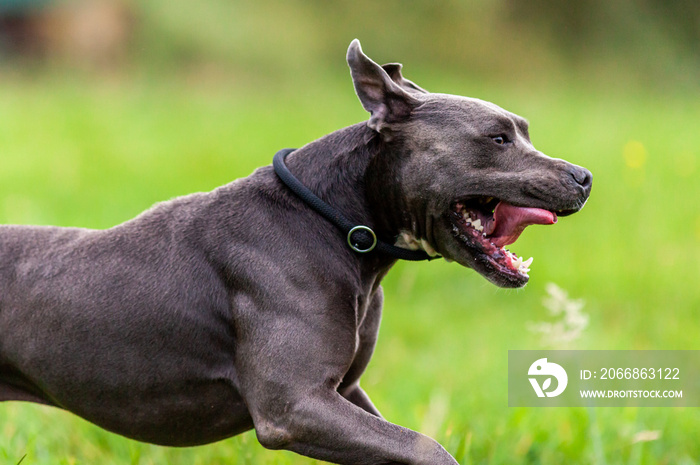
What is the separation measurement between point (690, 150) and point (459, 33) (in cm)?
855

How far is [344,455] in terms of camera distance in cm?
307

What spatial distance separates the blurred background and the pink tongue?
0.79m

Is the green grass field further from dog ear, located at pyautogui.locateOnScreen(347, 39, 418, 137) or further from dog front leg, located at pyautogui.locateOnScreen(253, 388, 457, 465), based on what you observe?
dog ear, located at pyautogui.locateOnScreen(347, 39, 418, 137)

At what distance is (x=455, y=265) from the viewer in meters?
7.70

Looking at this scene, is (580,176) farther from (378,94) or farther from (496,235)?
(378,94)

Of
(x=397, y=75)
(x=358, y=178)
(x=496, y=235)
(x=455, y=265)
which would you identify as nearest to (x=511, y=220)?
(x=496, y=235)

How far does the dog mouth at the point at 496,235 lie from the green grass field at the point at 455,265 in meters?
1.00

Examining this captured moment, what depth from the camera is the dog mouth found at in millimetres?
3350

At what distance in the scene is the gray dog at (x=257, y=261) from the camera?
3.28 meters

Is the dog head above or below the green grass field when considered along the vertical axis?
above

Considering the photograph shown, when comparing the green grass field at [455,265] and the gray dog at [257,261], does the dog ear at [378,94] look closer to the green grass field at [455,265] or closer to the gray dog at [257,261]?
the gray dog at [257,261]

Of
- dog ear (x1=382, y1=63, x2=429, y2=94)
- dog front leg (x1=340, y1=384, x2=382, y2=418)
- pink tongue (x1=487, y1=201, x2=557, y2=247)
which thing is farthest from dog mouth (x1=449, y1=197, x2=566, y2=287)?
dog front leg (x1=340, y1=384, x2=382, y2=418)

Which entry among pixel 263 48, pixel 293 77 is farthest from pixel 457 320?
pixel 263 48

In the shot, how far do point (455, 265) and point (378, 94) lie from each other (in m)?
4.47
